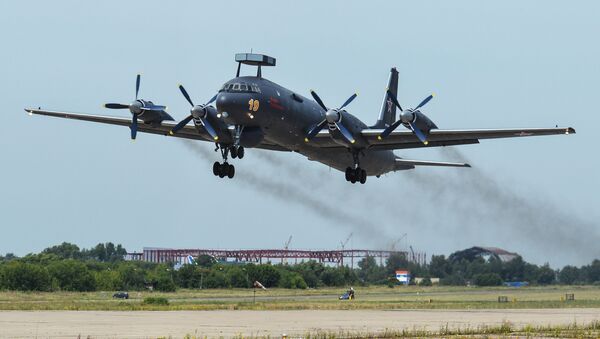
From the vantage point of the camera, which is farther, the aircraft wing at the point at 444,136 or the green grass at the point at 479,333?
the aircraft wing at the point at 444,136

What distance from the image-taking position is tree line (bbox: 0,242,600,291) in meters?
95.8

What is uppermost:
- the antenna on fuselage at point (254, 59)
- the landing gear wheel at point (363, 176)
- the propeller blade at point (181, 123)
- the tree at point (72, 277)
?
the antenna on fuselage at point (254, 59)

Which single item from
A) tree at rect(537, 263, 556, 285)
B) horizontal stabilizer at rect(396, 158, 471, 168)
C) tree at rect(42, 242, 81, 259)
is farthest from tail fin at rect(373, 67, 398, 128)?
tree at rect(42, 242, 81, 259)

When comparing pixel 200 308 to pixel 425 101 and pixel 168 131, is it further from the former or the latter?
pixel 425 101

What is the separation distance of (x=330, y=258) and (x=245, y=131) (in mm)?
110170

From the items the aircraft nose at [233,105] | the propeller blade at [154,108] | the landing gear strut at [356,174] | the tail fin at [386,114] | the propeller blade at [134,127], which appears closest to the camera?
the aircraft nose at [233,105]

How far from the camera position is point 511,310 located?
64875 mm

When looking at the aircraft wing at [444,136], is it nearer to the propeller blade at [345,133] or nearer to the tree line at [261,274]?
the propeller blade at [345,133]

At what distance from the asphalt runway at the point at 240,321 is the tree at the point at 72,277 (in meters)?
38.7

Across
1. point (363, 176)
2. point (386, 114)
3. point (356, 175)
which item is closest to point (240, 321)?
point (356, 175)

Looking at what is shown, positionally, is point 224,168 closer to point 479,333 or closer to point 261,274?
point 479,333

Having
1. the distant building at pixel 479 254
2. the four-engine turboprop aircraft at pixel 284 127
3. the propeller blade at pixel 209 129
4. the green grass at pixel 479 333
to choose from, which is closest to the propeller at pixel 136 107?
the four-engine turboprop aircraft at pixel 284 127

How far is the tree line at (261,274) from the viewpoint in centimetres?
9575

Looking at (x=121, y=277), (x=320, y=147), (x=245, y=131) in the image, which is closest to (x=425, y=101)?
A: (x=320, y=147)
